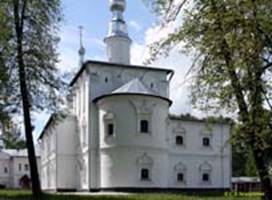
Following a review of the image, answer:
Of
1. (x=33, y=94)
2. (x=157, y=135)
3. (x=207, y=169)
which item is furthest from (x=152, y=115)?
(x=33, y=94)

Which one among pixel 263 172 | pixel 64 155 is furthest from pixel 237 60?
pixel 64 155

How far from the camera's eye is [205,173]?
51.0m

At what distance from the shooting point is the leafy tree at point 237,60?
9805mm

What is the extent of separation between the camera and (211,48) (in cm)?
1071

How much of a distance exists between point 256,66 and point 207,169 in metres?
42.0

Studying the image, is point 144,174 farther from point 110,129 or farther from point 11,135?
point 11,135

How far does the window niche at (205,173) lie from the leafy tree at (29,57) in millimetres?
27615

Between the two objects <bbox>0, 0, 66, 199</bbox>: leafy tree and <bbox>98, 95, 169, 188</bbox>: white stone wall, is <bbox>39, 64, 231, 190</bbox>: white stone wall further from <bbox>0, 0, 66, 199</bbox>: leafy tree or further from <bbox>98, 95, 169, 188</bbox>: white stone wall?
<bbox>0, 0, 66, 199</bbox>: leafy tree

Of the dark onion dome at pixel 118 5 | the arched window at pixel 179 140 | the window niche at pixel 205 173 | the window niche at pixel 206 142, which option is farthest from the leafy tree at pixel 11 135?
the window niche at pixel 206 142

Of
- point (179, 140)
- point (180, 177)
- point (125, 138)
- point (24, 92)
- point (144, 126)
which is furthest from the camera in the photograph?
point (179, 140)

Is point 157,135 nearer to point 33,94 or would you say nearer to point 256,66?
point 33,94

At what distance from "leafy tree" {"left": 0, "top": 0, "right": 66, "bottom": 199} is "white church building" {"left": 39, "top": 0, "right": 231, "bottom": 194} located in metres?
14.0

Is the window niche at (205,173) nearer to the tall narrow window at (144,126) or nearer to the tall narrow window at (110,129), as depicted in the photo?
the tall narrow window at (144,126)

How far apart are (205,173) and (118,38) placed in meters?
15.1
